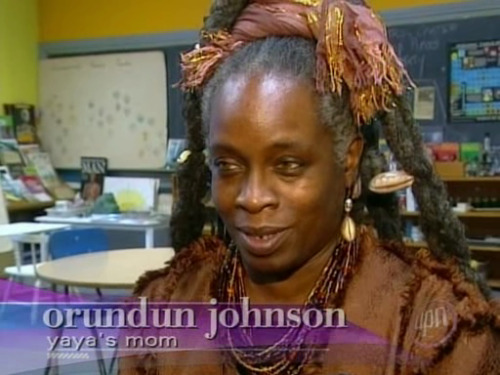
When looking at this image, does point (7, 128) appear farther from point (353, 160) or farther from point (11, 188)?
point (353, 160)

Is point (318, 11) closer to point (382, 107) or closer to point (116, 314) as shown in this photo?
point (382, 107)

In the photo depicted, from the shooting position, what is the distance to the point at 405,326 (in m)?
0.75

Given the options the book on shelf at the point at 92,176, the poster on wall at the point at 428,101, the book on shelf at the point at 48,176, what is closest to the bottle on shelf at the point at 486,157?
the poster on wall at the point at 428,101

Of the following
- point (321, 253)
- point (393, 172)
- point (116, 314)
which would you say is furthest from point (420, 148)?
point (116, 314)

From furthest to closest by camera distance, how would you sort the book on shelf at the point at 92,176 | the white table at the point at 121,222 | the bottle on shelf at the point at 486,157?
1. the book on shelf at the point at 92,176
2. the white table at the point at 121,222
3. the bottle on shelf at the point at 486,157

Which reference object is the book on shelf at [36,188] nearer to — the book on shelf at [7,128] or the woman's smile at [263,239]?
the book on shelf at [7,128]

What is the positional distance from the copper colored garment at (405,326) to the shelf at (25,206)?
398 cm

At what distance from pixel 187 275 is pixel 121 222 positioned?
3456mm

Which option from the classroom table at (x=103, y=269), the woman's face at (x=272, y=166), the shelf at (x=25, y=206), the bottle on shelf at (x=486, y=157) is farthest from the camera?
the shelf at (x=25, y=206)

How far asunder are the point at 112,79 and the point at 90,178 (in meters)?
0.74

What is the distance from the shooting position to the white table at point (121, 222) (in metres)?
4.14

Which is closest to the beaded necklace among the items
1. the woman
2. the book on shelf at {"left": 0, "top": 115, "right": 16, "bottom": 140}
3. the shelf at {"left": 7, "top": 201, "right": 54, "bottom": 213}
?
the woman

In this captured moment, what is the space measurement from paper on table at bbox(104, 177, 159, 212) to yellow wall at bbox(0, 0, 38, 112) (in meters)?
0.97

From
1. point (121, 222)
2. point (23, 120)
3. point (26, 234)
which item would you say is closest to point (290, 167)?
point (26, 234)
